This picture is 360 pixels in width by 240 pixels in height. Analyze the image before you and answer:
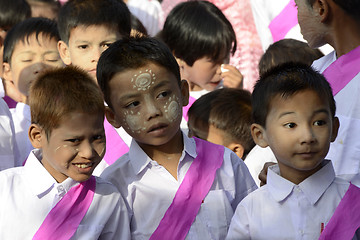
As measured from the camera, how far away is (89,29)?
4.26 m

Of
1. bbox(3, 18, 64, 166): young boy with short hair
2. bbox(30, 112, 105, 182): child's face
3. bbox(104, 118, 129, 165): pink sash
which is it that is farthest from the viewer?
bbox(3, 18, 64, 166): young boy with short hair

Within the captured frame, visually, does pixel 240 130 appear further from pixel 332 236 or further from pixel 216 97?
pixel 332 236

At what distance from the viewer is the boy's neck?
3.34 m

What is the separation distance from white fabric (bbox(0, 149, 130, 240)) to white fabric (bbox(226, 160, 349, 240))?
56 centimetres

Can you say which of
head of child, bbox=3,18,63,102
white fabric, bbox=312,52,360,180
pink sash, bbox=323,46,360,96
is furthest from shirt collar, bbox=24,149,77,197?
head of child, bbox=3,18,63,102

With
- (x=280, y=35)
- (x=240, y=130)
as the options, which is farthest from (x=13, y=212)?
(x=280, y=35)

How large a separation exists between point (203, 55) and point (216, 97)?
0.60 metres

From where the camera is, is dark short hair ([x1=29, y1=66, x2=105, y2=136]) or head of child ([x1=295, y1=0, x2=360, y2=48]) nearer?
dark short hair ([x1=29, y1=66, x2=105, y2=136])

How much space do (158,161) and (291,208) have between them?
2.28ft

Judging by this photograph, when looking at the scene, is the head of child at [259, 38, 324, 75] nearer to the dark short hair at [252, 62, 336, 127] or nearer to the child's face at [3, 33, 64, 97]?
the child's face at [3, 33, 64, 97]

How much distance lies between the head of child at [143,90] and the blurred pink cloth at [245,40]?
2.73 meters

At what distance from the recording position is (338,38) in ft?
11.7

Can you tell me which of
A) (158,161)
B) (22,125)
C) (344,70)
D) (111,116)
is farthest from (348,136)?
(22,125)

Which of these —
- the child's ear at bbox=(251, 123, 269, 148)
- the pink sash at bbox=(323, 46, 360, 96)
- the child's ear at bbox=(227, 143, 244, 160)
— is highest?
the pink sash at bbox=(323, 46, 360, 96)
